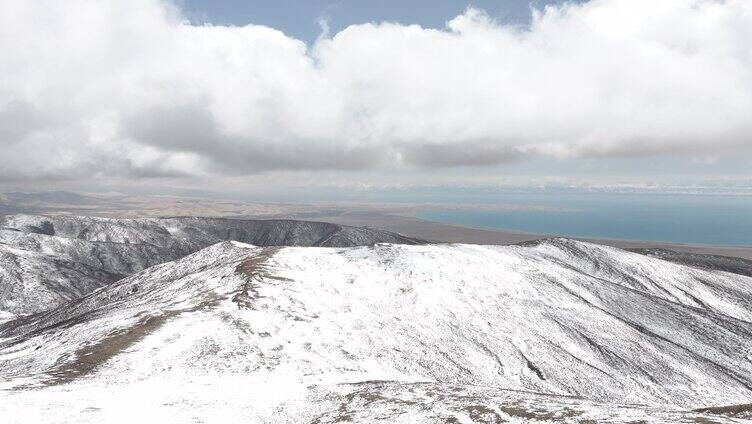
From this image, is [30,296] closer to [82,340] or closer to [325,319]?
[82,340]

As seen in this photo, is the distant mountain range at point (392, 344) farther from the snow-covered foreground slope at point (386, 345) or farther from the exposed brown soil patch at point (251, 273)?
the exposed brown soil patch at point (251, 273)

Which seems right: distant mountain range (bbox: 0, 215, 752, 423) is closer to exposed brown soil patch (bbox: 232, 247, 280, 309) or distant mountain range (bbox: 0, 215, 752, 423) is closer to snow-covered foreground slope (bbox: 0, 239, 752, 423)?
snow-covered foreground slope (bbox: 0, 239, 752, 423)

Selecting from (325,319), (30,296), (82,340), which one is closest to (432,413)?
Answer: (325,319)

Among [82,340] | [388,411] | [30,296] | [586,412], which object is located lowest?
[30,296]

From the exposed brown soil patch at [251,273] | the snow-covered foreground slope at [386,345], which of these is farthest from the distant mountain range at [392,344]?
the exposed brown soil patch at [251,273]

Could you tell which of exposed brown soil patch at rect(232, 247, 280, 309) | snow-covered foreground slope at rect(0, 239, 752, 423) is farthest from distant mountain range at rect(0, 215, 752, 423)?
exposed brown soil patch at rect(232, 247, 280, 309)

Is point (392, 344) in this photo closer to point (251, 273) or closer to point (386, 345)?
point (386, 345)

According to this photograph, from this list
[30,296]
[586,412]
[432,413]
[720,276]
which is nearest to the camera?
[586,412]
